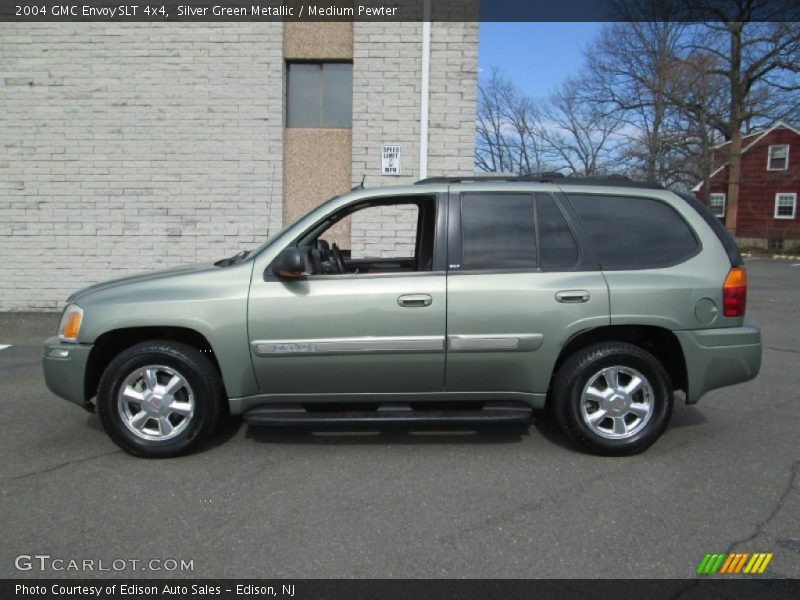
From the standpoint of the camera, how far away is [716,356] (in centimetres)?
416

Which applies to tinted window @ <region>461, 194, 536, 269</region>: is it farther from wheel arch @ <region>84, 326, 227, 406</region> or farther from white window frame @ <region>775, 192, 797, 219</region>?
white window frame @ <region>775, 192, 797, 219</region>

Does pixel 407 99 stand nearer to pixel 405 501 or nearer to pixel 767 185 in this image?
pixel 405 501

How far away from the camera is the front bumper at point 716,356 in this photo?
4.15 meters

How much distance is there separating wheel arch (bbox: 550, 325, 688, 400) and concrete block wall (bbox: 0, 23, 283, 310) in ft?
20.0

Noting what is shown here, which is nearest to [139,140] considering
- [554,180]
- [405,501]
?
[554,180]

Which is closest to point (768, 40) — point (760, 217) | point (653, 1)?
point (653, 1)

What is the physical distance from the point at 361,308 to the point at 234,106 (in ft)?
21.1

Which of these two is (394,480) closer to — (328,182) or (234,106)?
(328,182)

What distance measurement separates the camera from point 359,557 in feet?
9.80

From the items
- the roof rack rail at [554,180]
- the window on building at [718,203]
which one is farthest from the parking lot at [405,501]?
the window on building at [718,203]

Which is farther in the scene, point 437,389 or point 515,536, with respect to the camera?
point 437,389

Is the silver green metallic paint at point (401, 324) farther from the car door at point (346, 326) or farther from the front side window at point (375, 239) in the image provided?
the front side window at point (375, 239)
